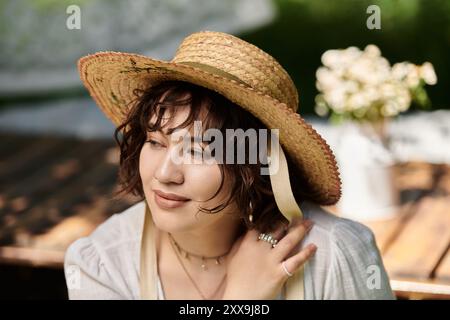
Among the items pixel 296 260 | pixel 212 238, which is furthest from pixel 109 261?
pixel 296 260

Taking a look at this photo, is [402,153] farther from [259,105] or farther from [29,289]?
[259,105]

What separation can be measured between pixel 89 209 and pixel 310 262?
5.15 feet

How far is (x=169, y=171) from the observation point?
6.16 feet

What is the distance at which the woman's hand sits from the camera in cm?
200

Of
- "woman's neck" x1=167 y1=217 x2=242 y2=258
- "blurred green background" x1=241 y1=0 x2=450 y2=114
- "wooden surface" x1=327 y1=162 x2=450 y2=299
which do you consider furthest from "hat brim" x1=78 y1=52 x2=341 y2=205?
"blurred green background" x1=241 y1=0 x2=450 y2=114

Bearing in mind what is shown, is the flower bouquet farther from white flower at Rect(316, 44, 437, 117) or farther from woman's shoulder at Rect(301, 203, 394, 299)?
woman's shoulder at Rect(301, 203, 394, 299)

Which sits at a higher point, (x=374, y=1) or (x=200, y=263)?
(x=374, y=1)

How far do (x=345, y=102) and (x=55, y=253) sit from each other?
4.16 ft

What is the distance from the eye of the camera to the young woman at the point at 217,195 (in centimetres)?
190

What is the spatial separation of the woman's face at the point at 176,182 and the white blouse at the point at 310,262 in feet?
0.87

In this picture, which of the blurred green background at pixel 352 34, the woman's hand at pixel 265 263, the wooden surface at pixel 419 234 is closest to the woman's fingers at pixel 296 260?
the woman's hand at pixel 265 263

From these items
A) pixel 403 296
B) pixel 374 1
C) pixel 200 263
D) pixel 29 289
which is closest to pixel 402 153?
pixel 374 1

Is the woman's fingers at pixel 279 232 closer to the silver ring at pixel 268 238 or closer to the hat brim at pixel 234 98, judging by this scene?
the silver ring at pixel 268 238

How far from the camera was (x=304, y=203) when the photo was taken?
2162mm
